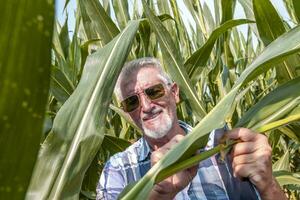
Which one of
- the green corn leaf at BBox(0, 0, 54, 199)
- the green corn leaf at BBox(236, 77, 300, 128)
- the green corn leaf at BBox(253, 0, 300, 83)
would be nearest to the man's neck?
the green corn leaf at BBox(253, 0, 300, 83)

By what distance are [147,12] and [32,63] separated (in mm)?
974

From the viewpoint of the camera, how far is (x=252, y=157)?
0.74 meters

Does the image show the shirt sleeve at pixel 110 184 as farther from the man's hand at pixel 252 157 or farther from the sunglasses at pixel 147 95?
the man's hand at pixel 252 157

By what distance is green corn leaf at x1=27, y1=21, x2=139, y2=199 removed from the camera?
1.79 ft

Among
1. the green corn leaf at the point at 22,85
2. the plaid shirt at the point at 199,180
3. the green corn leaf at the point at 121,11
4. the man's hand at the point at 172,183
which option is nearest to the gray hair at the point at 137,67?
the plaid shirt at the point at 199,180

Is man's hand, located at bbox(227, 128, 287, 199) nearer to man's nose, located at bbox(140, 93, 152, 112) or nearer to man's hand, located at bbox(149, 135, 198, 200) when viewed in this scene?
man's hand, located at bbox(149, 135, 198, 200)

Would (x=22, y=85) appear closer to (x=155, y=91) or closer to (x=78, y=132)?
(x=78, y=132)

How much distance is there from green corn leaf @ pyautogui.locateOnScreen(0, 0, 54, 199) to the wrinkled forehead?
1.21 metres

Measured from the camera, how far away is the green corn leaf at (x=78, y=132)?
54cm

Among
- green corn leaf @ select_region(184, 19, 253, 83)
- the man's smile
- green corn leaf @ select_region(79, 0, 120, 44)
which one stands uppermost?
green corn leaf @ select_region(79, 0, 120, 44)

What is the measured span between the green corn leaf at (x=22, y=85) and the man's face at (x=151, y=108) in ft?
3.86

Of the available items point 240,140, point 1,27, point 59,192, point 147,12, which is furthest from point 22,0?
point 147,12

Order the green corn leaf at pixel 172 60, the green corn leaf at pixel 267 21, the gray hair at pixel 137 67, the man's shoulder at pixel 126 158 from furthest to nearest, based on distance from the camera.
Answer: the gray hair at pixel 137 67, the man's shoulder at pixel 126 158, the green corn leaf at pixel 172 60, the green corn leaf at pixel 267 21

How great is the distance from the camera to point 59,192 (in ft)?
1.77
